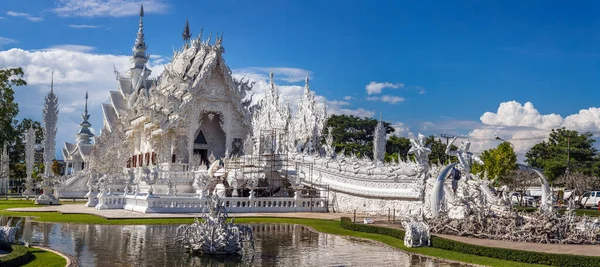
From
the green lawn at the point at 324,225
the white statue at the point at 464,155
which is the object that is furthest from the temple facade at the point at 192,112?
the white statue at the point at 464,155

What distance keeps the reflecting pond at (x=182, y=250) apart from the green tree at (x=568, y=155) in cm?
3079

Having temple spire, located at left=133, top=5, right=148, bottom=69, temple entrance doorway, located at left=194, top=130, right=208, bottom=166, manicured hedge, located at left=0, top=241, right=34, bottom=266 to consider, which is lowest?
manicured hedge, located at left=0, top=241, right=34, bottom=266

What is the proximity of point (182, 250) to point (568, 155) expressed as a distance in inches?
1444

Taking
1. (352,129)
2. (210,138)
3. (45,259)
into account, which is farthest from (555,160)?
(45,259)

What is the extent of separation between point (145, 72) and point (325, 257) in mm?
43909

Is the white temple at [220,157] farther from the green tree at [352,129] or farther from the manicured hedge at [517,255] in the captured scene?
the green tree at [352,129]

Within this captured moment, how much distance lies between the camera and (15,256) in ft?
35.9

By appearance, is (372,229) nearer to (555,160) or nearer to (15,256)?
(15,256)

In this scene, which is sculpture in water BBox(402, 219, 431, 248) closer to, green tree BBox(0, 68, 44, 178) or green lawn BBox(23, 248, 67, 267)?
green lawn BBox(23, 248, 67, 267)

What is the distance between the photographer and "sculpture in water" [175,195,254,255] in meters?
13.0

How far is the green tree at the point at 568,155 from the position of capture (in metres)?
44.0

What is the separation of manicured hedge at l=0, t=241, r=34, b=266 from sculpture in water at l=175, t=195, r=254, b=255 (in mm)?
3197

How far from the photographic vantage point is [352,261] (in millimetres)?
12820

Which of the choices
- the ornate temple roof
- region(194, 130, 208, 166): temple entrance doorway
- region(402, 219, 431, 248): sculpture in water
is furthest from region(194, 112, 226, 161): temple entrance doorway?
region(402, 219, 431, 248): sculpture in water
